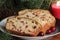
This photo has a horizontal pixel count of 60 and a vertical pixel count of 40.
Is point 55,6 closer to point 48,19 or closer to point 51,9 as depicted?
point 51,9

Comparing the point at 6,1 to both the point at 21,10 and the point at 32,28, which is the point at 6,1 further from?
the point at 32,28

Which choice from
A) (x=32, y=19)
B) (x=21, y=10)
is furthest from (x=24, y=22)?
(x=21, y=10)

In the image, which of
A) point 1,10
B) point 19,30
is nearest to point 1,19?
point 1,10

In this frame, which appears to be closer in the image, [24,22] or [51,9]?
[24,22]

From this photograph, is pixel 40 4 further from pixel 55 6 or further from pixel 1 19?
pixel 1 19

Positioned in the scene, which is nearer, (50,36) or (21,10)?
(50,36)
